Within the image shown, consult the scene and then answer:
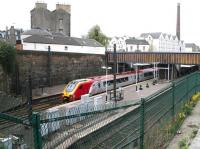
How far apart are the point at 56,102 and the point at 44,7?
41.0 metres

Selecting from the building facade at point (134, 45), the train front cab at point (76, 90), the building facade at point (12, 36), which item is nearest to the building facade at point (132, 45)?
the building facade at point (134, 45)

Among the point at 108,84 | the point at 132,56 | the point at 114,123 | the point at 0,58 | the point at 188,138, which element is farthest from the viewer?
A: the point at 132,56

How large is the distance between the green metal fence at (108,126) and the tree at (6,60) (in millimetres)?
20874

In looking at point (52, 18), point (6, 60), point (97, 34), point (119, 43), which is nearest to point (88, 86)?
point (6, 60)

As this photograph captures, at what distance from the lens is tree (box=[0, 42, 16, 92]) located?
25288mm

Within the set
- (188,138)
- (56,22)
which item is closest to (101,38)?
(56,22)

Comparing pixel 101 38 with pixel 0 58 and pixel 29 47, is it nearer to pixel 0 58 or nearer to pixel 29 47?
pixel 29 47

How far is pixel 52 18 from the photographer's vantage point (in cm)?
6381

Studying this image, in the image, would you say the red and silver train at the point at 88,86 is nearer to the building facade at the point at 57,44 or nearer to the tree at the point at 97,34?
the building facade at the point at 57,44

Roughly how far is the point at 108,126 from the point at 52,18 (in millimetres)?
61871

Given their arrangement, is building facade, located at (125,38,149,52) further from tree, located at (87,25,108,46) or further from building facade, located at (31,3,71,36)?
building facade, located at (31,3,71,36)

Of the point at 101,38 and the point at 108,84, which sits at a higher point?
the point at 101,38

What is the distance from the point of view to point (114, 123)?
15.5 ft

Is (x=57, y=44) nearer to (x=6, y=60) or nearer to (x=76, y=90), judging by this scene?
(x=6, y=60)
